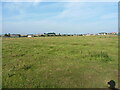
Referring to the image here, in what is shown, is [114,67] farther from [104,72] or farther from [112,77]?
[112,77]

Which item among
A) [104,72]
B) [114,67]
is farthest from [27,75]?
[114,67]

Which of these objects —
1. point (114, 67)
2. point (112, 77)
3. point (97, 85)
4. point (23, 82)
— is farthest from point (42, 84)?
point (114, 67)

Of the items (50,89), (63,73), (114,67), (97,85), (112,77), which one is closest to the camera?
(50,89)

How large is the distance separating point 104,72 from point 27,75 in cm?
450

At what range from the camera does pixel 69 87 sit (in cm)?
576

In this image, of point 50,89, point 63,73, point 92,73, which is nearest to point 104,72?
point 92,73

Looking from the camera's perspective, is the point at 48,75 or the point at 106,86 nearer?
the point at 106,86

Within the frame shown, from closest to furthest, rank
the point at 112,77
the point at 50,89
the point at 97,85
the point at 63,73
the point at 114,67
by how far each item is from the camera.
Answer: the point at 50,89 → the point at 97,85 → the point at 112,77 → the point at 63,73 → the point at 114,67

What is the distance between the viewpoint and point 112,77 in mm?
6840

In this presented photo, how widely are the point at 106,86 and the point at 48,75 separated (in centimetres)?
307

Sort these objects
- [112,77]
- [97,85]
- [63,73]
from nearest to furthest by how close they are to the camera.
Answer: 1. [97,85]
2. [112,77]
3. [63,73]

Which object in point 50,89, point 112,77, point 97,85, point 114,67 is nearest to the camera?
point 50,89

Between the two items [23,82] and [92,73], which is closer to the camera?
[23,82]

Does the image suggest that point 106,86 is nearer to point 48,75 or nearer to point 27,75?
point 48,75
